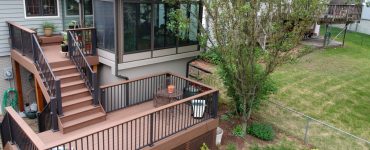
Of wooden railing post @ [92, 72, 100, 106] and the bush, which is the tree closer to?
the bush

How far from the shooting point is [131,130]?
21.4 ft

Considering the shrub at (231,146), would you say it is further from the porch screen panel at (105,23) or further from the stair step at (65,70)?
the stair step at (65,70)

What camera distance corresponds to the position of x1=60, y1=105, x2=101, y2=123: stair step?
25.6ft

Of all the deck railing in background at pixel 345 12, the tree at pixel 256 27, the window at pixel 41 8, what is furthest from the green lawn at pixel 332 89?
the window at pixel 41 8

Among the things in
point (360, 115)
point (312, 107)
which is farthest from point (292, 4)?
point (360, 115)

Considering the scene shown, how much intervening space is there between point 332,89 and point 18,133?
40.3ft

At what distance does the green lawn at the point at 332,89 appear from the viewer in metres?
11.5

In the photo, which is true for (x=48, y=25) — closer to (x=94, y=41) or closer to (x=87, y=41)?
(x=87, y=41)

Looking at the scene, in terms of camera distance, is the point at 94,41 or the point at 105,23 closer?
the point at 105,23

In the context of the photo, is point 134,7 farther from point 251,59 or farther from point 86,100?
point 251,59

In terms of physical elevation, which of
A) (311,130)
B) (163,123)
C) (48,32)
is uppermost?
(48,32)

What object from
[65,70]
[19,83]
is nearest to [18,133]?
[65,70]

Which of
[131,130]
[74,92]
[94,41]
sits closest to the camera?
[131,130]

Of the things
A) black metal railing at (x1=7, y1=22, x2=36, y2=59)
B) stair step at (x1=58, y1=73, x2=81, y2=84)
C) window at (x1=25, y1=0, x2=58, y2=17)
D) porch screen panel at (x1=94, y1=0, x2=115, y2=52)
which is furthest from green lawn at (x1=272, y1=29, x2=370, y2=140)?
window at (x1=25, y1=0, x2=58, y2=17)
